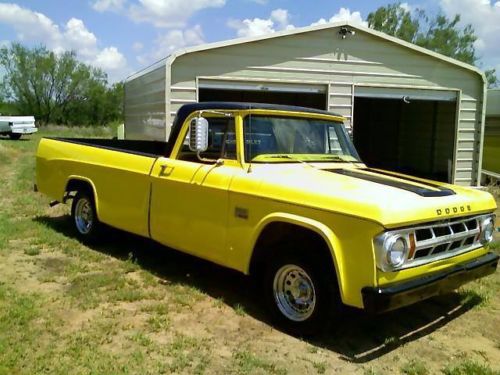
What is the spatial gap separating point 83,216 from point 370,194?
4.45 meters

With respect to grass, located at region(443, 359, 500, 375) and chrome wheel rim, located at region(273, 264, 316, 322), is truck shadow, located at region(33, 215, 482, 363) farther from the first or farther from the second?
grass, located at region(443, 359, 500, 375)

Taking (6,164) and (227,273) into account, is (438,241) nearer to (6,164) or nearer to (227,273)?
(227,273)

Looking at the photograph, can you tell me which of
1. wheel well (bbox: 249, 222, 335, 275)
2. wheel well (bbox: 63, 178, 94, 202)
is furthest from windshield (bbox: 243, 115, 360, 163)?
wheel well (bbox: 63, 178, 94, 202)

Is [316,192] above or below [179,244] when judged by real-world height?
above

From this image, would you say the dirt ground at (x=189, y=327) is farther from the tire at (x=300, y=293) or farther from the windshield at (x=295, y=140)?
the windshield at (x=295, y=140)

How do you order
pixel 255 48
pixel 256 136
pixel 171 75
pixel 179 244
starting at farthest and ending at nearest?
1. pixel 255 48
2. pixel 171 75
3. pixel 179 244
4. pixel 256 136

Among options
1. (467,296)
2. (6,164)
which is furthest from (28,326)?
(6,164)

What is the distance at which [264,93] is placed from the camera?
1656 centimetres

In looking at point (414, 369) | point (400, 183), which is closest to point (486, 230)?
point (400, 183)

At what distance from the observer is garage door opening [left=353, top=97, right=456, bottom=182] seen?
15.2 metres

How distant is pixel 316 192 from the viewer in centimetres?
403

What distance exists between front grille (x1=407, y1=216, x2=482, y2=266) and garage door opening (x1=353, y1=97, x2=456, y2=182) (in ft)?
29.2

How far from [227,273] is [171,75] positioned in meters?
5.11

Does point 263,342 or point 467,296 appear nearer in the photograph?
point 263,342
